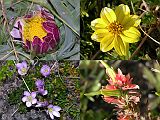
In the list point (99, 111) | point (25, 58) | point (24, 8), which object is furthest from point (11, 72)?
point (99, 111)

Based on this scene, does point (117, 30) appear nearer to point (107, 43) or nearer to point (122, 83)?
point (107, 43)

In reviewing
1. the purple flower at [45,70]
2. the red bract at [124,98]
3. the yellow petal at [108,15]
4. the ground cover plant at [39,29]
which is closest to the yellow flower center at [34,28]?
the ground cover plant at [39,29]

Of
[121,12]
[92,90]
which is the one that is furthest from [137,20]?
[92,90]

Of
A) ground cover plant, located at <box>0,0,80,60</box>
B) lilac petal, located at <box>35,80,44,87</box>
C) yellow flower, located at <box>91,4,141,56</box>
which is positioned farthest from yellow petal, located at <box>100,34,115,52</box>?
lilac petal, located at <box>35,80,44,87</box>

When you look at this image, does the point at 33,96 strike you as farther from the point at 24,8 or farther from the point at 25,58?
the point at 24,8

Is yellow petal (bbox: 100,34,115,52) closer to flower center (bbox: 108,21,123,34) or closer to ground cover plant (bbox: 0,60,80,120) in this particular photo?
flower center (bbox: 108,21,123,34)

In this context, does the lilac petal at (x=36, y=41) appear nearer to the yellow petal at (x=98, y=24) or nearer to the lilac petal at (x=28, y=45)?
the lilac petal at (x=28, y=45)
